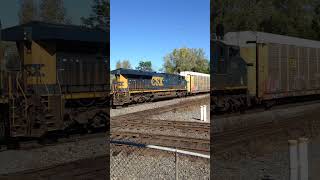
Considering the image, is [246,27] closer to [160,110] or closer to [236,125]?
[236,125]

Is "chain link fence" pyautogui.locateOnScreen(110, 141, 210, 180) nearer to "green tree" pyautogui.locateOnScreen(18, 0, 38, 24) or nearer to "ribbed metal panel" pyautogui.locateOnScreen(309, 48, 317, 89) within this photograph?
"green tree" pyautogui.locateOnScreen(18, 0, 38, 24)

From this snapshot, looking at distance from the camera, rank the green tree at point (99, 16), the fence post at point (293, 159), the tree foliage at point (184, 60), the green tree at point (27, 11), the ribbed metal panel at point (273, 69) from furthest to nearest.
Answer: the tree foliage at point (184, 60), the ribbed metal panel at point (273, 69), the fence post at point (293, 159), the green tree at point (27, 11), the green tree at point (99, 16)

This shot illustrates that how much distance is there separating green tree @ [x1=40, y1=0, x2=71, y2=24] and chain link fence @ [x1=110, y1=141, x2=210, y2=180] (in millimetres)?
3635

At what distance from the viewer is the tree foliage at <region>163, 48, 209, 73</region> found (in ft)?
182

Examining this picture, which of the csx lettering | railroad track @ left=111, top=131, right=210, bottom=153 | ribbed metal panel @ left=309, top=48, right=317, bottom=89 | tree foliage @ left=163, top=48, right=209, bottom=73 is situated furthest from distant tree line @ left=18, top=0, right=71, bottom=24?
tree foliage @ left=163, top=48, right=209, bottom=73

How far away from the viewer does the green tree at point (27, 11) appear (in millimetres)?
3176

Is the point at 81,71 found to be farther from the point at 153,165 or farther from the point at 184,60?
the point at 184,60

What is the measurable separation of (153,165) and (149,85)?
67.5ft

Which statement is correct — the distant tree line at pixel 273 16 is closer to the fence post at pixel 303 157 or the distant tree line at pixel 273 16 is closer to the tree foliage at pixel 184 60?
the fence post at pixel 303 157

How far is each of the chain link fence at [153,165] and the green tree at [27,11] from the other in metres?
3.65

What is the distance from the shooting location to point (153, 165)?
24.3 feet

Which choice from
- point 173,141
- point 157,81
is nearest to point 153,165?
point 173,141

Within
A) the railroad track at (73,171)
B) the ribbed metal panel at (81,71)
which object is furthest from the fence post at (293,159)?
the ribbed metal panel at (81,71)

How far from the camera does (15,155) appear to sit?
132 inches
